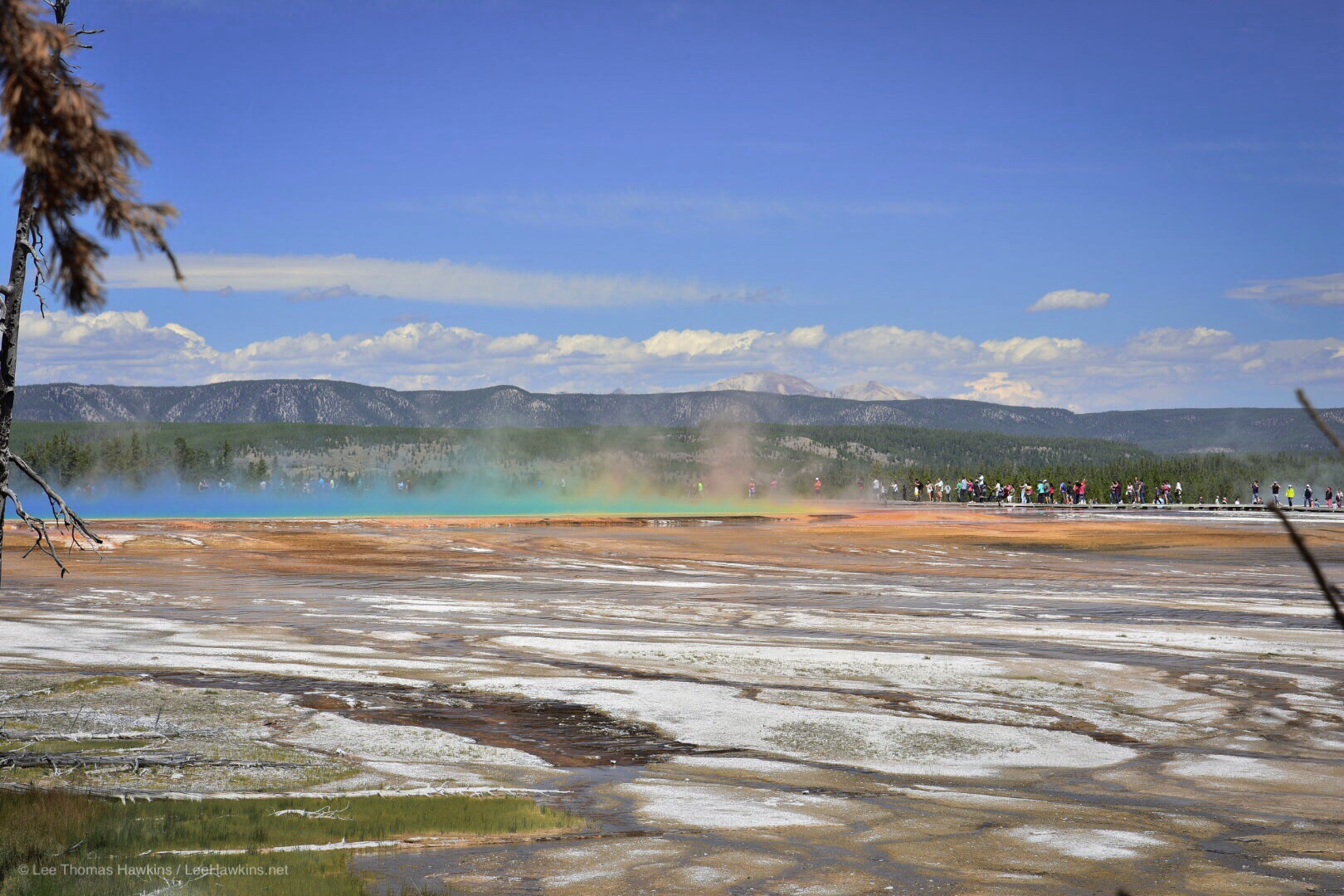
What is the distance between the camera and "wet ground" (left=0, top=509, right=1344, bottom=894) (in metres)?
10.5

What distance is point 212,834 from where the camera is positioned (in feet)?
33.6

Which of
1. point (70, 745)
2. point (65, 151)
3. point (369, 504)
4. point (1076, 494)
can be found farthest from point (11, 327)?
point (1076, 494)

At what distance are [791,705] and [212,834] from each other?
28.8 ft

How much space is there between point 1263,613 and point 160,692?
23.0 m

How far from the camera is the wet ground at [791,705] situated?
1047 cm

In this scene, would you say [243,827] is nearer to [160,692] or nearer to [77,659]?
[160,692]

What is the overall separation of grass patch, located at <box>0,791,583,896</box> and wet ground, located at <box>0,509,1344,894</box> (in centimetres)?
62

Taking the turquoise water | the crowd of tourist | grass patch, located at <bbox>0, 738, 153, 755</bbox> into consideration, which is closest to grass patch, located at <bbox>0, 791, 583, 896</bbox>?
grass patch, located at <bbox>0, 738, 153, 755</bbox>

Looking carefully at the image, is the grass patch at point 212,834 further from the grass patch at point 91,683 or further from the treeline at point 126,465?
the treeline at point 126,465

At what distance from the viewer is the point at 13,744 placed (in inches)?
509

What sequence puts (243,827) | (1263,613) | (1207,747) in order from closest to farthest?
(243,827) < (1207,747) < (1263,613)

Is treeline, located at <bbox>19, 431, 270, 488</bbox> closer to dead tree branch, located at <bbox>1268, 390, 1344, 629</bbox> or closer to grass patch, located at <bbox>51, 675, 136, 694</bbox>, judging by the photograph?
grass patch, located at <bbox>51, 675, 136, 694</bbox>

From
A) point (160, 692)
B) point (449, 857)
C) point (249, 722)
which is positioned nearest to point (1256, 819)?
point (449, 857)

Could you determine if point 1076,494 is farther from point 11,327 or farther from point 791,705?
point 11,327
